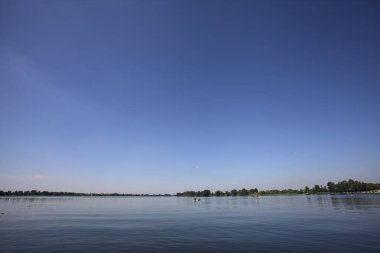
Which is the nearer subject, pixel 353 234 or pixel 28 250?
pixel 28 250

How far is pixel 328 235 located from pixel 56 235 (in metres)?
40.3

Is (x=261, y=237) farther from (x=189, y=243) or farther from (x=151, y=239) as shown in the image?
(x=151, y=239)

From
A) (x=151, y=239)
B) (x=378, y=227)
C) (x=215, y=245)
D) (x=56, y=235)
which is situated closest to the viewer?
(x=215, y=245)

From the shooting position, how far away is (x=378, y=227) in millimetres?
44438

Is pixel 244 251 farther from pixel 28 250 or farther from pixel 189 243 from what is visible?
pixel 28 250

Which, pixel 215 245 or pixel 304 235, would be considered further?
pixel 304 235

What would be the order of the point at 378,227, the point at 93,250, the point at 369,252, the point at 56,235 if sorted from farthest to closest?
the point at 378,227
the point at 56,235
the point at 93,250
the point at 369,252

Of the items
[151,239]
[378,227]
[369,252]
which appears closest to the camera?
[369,252]

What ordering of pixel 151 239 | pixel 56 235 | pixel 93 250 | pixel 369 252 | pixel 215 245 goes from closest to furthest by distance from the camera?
pixel 369 252 → pixel 93 250 → pixel 215 245 → pixel 151 239 → pixel 56 235

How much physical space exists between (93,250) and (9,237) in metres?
17.4

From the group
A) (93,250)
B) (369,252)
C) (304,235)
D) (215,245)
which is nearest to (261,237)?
(304,235)

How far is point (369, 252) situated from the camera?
27.8m

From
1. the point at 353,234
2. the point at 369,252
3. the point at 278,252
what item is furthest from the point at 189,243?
the point at 353,234

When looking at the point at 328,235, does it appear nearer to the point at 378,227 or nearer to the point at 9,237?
the point at 378,227
